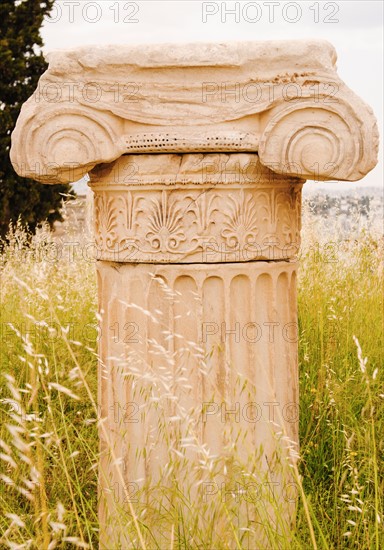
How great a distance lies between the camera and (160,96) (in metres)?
2.80

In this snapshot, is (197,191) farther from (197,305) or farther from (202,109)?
(197,305)

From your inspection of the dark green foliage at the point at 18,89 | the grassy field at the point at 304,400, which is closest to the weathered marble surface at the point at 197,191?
the grassy field at the point at 304,400

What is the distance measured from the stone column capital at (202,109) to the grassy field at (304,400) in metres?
0.51

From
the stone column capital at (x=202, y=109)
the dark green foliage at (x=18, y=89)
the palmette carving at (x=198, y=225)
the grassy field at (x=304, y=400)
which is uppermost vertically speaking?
the dark green foliage at (x=18, y=89)

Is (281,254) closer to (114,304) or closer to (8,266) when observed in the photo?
(114,304)

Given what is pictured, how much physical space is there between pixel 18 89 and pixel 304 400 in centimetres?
884

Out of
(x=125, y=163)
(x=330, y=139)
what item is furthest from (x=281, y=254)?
(x=125, y=163)

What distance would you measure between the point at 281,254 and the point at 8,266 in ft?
9.33

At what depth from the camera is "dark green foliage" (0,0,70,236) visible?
1115 centimetres

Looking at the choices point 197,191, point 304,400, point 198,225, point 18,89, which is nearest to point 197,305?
point 198,225

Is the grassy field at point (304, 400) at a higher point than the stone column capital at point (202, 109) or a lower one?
lower

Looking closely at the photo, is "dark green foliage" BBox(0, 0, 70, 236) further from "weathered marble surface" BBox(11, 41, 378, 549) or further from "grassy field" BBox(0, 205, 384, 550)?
"weathered marble surface" BBox(11, 41, 378, 549)

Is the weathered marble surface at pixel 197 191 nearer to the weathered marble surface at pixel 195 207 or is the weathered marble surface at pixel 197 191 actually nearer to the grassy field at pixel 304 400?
the weathered marble surface at pixel 195 207

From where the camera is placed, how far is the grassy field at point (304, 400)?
9.00ft
